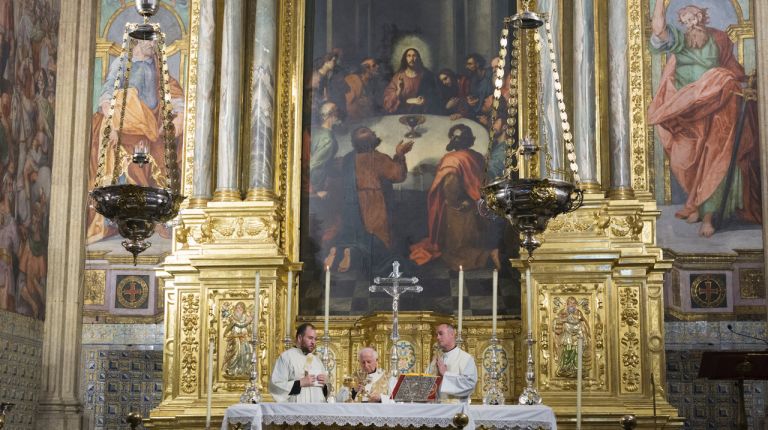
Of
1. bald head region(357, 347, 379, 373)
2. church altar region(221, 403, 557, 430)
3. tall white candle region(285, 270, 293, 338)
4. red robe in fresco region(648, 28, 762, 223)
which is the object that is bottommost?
church altar region(221, 403, 557, 430)

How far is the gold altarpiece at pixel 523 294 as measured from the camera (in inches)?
498

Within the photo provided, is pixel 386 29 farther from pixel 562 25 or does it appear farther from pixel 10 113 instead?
pixel 10 113

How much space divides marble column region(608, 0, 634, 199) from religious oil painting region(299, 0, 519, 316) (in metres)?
1.33

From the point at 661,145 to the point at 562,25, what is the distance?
2.10 m

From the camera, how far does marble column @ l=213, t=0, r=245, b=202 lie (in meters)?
13.7

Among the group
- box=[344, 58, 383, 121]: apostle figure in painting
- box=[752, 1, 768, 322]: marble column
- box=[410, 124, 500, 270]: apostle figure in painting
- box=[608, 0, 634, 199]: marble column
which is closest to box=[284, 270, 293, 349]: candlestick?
box=[410, 124, 500, 270]: apostle figure in painting

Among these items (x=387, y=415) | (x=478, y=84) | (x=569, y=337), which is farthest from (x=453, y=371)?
(x=478, y=84)

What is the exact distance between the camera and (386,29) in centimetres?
1441

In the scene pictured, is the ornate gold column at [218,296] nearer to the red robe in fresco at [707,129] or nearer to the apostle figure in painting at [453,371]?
the apostle figure in painting at [453,371]

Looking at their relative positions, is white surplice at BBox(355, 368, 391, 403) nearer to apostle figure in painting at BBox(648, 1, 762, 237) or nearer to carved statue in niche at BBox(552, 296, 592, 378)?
carved statue in niche at BBox(552, 296, 592, 378)

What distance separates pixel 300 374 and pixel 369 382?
2.07 ft

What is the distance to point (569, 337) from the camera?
500 inches

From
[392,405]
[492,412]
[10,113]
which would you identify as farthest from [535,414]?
[10,113]

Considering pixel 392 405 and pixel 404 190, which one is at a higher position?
pixel 404 190
